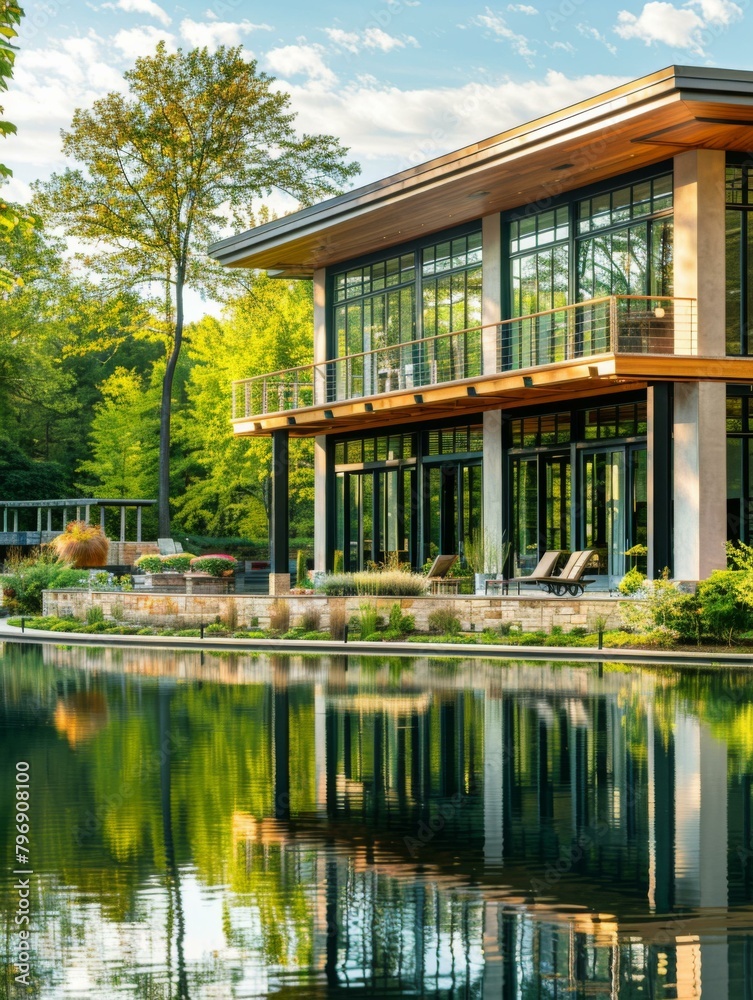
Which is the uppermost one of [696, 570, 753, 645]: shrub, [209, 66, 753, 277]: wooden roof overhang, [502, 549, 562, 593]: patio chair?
[209, 66, 753, 277]: wooden roof overhang

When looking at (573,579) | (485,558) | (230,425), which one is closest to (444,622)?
(573,579)

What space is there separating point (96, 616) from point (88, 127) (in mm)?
23882

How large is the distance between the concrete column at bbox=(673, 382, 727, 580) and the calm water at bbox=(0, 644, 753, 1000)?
11085 mm

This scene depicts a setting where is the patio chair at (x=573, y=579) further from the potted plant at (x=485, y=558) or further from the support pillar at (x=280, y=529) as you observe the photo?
the support pillar at (x=280, y=529)

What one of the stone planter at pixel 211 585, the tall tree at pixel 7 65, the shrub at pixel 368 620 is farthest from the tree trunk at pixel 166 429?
the tall tree at pixel 7 65

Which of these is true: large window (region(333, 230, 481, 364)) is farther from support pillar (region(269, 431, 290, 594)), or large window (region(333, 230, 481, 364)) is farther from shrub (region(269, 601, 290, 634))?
shrub (region(269, 601, 290, 634))

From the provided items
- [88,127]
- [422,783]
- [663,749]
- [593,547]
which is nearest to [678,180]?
[593,547]

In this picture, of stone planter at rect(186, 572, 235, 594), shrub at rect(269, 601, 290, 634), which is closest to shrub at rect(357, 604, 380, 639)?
shrub at rect(269, 601, 290, 634)

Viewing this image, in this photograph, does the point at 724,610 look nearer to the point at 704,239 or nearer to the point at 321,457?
the point at 704,239

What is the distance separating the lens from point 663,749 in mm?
13281

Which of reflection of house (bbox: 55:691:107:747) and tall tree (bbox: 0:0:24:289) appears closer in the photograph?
tall tree (bbox: 0:0:24:289)

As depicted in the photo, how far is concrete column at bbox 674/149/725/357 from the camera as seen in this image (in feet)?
93.2

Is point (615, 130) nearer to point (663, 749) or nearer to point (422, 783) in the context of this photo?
point (663, 749)

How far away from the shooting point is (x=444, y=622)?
29.1m
